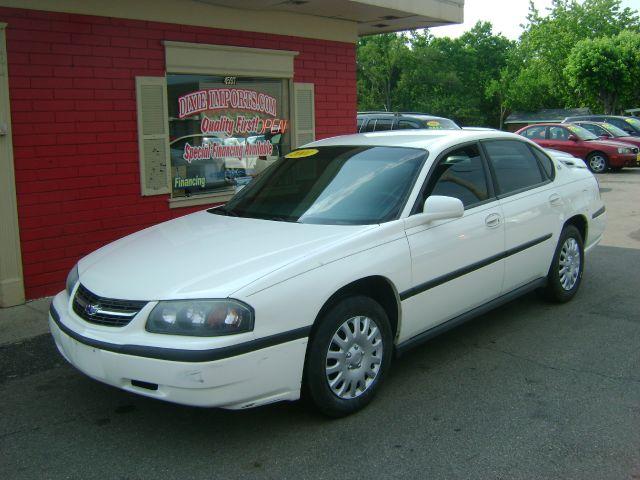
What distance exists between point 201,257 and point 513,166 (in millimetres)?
2949

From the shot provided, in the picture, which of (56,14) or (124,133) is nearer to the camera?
(56,14)

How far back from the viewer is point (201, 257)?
3.84 m

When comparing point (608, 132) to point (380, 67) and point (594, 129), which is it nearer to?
point (594, 129)

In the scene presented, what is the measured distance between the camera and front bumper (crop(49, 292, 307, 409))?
3.28 m

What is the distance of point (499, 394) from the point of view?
13.8 ft

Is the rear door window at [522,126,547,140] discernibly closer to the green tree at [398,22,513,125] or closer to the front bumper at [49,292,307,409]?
the front bumper at [49,292,307,409]

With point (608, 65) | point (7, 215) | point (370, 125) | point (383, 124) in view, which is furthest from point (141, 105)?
point (608, 65)

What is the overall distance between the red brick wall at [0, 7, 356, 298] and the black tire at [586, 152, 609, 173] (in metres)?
14.9

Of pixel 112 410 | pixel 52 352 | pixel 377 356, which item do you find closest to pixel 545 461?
pixel 377 356

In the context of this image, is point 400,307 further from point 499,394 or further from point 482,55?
point 482,55

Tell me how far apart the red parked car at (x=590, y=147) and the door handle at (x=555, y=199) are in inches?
558

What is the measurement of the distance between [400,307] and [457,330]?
1491mm

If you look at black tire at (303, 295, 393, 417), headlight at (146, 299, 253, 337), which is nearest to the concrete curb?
headlight at (146, 299, 253, 337)

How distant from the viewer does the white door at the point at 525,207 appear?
5.20 meters
